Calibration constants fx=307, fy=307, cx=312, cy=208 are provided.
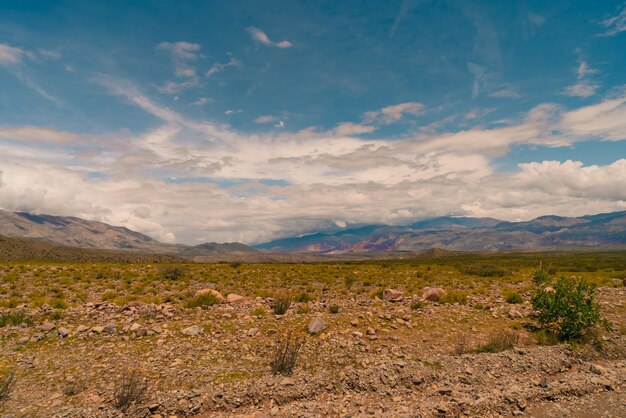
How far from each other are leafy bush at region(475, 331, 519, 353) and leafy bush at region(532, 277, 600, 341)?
241cm

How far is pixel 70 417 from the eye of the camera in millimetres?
9305

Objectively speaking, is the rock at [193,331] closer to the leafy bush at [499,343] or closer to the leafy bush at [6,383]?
the leafy bush at [6,383]

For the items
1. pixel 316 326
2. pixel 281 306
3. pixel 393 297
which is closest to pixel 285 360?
pixel 316 326

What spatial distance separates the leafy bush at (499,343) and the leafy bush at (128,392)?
45.2ft

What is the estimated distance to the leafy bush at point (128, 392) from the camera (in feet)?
32.6

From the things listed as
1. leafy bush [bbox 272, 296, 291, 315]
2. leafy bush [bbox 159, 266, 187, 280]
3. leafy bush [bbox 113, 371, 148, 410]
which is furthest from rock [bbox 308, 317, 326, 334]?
leafy bush [bbox 159, 266, 187, 280]

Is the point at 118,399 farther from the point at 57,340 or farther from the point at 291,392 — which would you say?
the point at 57,340

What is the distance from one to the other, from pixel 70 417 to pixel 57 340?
676cm

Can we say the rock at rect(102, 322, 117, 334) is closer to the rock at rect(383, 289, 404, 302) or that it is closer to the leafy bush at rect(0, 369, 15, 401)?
the leafy bush at rect(0, 369, 15, 401)

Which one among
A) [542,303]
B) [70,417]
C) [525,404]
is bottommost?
[525,404]

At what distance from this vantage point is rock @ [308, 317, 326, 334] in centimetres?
1531

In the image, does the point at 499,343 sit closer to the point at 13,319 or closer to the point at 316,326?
the point at 316,326

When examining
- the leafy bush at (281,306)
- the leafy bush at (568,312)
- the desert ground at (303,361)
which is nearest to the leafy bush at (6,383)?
the desert ground at (303,361)

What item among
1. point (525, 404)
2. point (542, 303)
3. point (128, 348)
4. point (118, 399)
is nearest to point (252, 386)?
point (118, 399)
